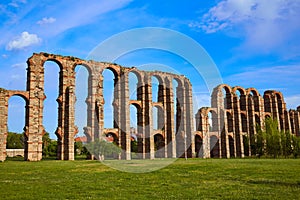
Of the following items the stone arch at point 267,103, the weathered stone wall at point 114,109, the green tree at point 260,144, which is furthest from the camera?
the stone arch at point 267,103

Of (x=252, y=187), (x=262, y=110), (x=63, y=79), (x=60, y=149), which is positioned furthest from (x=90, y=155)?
(x=262, y=110)

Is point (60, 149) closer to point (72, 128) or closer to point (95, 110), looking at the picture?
point (72, 128)

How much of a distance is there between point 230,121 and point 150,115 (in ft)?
54.8

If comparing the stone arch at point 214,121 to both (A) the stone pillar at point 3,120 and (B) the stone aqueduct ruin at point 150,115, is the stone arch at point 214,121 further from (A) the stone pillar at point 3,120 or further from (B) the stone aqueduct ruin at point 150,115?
(A) the stone pillar at point 3,120

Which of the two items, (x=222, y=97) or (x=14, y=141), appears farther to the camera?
(x=14, y=141)

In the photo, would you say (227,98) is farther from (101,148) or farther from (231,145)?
(101,148)

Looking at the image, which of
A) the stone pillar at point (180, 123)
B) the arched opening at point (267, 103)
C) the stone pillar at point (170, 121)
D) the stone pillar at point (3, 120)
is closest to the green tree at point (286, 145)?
the arched opening at point (267, 103)

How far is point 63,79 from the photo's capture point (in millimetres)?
35219

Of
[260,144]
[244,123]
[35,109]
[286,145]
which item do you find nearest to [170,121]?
[260,144]

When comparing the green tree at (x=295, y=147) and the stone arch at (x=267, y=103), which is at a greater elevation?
the stone arch at (x=267, y=103)

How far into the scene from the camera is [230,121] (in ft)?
169

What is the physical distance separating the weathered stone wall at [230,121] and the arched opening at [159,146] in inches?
230

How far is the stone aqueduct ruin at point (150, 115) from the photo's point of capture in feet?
110

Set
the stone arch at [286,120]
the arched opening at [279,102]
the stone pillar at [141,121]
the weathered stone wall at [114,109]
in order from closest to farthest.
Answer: the weathered stone wall at [114,109]
the stone pillar at [141,121]
the stone arch at [286,120]
the arched opening at [279,102]
